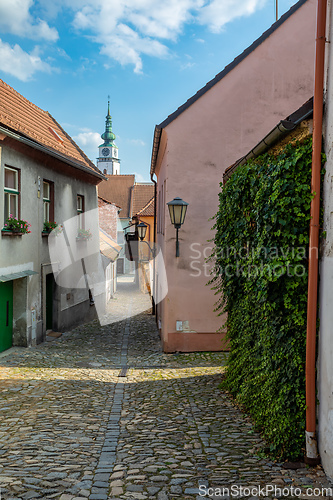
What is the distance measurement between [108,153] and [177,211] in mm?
87128

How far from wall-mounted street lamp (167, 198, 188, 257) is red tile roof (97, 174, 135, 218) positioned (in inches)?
1482

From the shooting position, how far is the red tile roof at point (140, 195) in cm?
4503

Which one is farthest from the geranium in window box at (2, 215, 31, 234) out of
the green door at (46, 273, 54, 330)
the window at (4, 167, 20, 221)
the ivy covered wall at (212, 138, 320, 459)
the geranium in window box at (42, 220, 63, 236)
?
the ivy covered wall at (212, 138, 320, 459)

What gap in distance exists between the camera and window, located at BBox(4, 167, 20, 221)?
35.0 feet

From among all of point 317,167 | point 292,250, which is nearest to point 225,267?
point 292,250

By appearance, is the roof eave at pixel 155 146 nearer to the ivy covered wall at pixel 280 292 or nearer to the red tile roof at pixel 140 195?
the ivy covered wall at pixel 280 292

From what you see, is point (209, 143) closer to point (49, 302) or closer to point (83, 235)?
A: point (83, 235)

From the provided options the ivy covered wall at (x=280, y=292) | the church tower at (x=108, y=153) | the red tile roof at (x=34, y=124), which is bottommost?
the ivy covered wall at (x=280, y=292)

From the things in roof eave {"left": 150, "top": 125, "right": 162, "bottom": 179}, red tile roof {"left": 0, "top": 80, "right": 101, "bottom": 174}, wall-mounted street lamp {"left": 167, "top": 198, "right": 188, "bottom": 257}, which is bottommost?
wall-mounted street lamp {"left": 167, "top": 198, "right": 188, "bottom": 257}

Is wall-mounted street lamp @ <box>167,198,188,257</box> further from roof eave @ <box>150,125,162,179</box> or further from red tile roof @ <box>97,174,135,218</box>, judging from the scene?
red tile roof @ <box>97,174,135,218</box>

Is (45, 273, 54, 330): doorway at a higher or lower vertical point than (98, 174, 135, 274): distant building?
lower

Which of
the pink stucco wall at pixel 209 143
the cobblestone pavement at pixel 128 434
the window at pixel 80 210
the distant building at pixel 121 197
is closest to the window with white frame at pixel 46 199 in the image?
the window at pixel 80 210

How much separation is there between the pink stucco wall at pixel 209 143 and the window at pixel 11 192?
3737mm

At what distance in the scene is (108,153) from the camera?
9444cm
